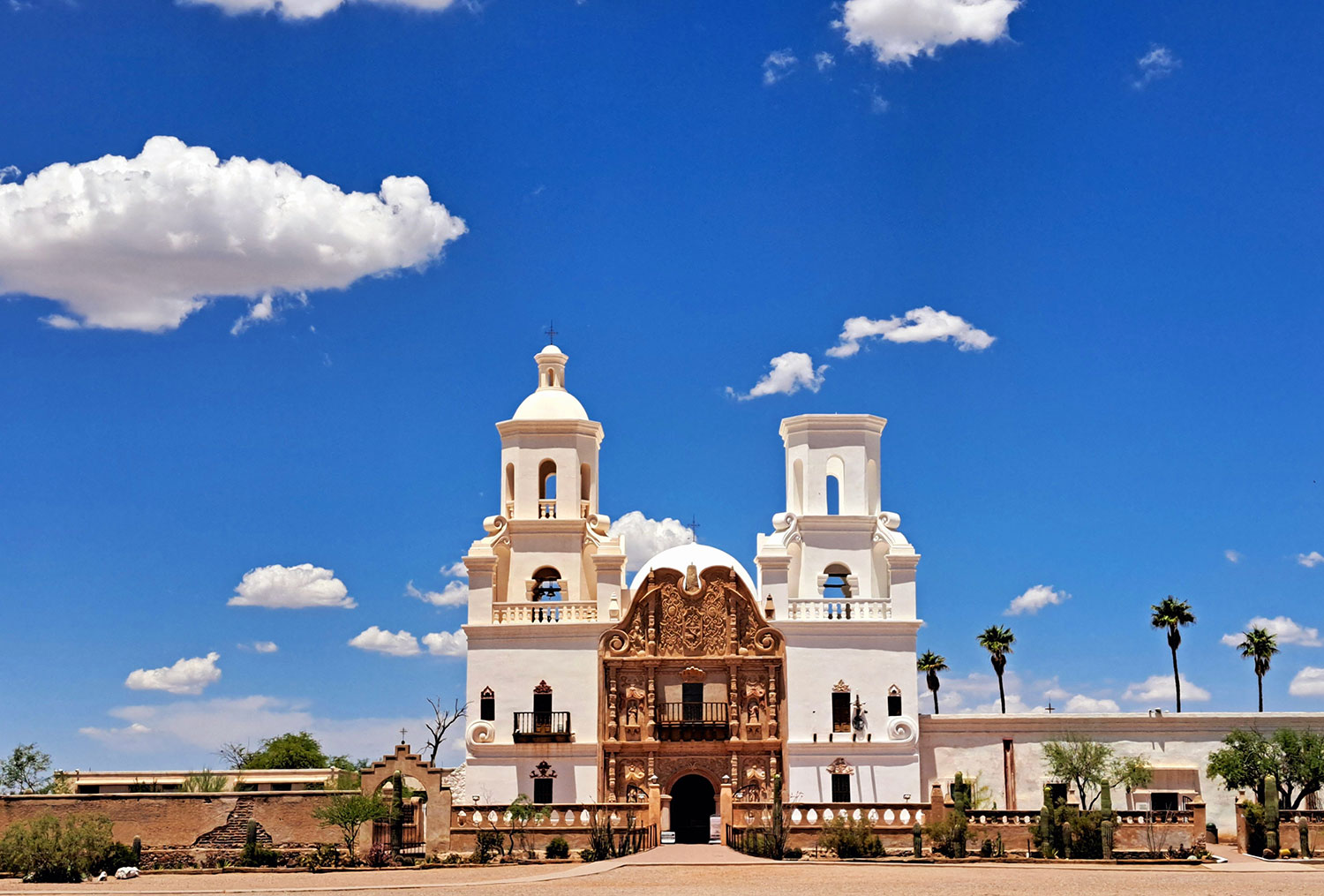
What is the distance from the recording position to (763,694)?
46.2 m

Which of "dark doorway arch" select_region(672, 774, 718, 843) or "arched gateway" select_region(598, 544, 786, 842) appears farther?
"dark doorway arch" select_region(672, 774, 718, 843)

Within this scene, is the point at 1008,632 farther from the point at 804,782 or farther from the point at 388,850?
the point at 388,850

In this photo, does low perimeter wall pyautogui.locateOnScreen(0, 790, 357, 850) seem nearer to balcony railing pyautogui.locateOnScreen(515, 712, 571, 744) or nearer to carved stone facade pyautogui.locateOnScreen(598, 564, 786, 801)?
balcony railing pyautogui.locateOnScreen(515, 712, 571, 744)

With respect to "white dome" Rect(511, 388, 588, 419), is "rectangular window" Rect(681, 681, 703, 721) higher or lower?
lower

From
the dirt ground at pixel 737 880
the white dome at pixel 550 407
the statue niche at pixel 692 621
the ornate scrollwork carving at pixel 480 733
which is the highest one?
the white dome at pixel 550 407

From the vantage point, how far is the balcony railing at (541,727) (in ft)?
150

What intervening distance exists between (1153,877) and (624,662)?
18.0 m

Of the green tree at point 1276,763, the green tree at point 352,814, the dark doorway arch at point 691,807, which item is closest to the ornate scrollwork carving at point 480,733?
the green tree at point 352,814

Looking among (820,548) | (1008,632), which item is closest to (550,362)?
(820,548)

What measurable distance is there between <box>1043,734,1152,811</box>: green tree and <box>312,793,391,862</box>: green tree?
19.1m

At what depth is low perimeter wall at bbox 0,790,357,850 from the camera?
45.1 m

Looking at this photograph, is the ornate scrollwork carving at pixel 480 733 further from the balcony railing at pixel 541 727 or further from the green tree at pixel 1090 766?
the green tree at pixel 1090 766

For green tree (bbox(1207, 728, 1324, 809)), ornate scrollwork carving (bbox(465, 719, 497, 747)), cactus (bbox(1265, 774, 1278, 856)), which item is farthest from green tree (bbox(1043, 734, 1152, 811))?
ornate scrollwork carving (bbox(465, 719, 497, 747))

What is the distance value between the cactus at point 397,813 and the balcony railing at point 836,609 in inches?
492
